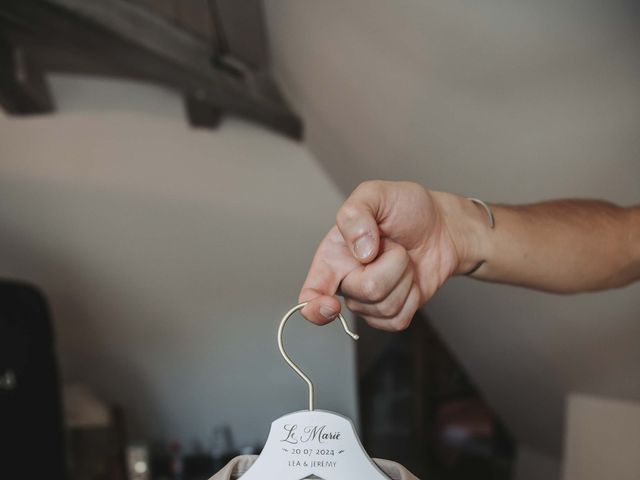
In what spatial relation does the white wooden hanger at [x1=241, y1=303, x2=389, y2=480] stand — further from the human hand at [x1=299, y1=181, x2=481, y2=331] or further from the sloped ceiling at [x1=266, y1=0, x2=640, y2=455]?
the sloped ceiling at [x1=266, y1=0, x2=640, y2=455]

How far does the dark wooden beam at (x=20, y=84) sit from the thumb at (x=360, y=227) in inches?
65.7

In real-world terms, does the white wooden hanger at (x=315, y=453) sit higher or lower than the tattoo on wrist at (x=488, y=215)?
lower

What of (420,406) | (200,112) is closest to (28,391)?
(200,112)

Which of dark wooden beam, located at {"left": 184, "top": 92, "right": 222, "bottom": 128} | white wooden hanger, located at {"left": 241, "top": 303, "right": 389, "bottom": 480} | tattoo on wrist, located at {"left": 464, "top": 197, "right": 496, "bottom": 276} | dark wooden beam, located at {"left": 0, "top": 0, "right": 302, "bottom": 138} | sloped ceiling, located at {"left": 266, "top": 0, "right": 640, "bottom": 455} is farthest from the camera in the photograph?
dark wooden beam, located at {"left": 184, "top": 92, "right": 222, "bottom": 128}

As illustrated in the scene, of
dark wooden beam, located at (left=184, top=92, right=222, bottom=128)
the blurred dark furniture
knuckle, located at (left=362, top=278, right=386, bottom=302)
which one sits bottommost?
the blurred dark furniture

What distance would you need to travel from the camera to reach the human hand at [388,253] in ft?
2.29

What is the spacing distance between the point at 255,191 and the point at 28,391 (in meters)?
1.17

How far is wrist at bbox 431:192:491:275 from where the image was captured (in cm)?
82

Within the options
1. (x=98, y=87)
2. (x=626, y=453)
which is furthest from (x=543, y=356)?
(x=98, y=87)

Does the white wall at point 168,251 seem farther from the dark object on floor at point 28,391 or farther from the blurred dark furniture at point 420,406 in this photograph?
the blurred dark furniture at point 420,406

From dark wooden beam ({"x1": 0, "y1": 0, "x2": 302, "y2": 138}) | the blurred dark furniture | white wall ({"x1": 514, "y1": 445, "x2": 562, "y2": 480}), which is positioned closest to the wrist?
dark wooden beam ({"x1": 0, "y1": 0, "x2": 302, "y2": 138})

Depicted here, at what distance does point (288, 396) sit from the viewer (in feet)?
9.26

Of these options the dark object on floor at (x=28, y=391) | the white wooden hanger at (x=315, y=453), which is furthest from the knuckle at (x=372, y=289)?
the dark object on floor at (x=28, y=391)

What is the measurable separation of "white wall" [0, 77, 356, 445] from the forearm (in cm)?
180
